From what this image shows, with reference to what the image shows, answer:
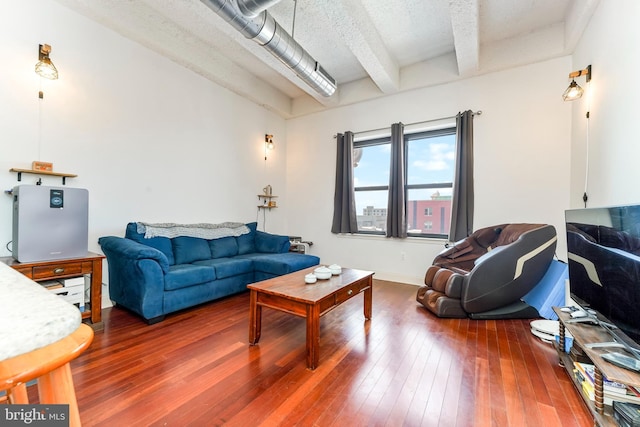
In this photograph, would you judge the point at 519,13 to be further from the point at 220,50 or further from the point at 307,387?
the point at 307,387

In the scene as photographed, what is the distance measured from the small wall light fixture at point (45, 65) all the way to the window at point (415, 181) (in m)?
3.89

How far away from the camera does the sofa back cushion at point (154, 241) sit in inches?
120

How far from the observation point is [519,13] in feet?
10.0

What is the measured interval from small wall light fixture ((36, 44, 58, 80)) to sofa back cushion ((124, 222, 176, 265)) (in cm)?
154

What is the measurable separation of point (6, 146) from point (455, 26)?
439 centimetres

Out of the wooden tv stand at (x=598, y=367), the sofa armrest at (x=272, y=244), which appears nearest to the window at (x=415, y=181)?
the sofa armrest at (x=272, y=244)

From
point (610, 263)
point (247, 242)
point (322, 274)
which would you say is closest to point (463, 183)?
point (610, 263)

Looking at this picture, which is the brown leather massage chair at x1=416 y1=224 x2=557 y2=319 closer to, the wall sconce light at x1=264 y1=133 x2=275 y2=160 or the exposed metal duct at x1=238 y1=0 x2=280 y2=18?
the exposed metal duct at x1=238 y1=0 x2=280 y2=18

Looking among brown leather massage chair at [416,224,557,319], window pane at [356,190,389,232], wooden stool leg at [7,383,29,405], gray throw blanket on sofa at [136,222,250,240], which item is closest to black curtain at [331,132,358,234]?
window pane at [356,190,389,232]

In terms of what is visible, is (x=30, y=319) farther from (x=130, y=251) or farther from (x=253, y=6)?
(x=253, y=6)

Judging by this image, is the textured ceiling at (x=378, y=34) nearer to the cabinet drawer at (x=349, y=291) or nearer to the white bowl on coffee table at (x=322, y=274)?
the white bowl on coffee table at (x=322, y=274)

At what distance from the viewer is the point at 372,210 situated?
4770 millimetres

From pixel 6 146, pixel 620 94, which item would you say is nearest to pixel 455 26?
pixel 620 94

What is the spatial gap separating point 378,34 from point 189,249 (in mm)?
3604
